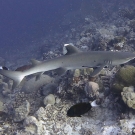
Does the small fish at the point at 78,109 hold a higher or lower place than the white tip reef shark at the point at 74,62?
lower

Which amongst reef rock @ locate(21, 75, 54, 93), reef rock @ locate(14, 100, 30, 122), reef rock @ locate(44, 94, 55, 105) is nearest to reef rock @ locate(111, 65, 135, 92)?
reef rock @ locate(44, 94, 55, 105)

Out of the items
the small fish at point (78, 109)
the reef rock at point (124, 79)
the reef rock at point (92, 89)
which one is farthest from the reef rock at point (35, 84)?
the small fish at point (78, 109)

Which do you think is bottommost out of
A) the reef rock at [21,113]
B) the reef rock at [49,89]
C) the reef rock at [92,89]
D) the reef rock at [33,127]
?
the reef rock at [33,127]

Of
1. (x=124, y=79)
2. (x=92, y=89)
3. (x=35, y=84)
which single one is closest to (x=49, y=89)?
(x=35, y=84)

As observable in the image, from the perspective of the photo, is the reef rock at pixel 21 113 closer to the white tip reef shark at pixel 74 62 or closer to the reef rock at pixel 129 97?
the white tip reef shark at pixel 74 62

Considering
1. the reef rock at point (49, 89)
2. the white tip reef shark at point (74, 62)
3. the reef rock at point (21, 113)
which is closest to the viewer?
the white tip reef shark at point (74, 62)

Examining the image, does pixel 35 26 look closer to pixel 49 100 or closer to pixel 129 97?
Answer: pixel 49 100

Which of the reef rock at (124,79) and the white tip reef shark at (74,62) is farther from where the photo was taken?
the white tip reef shark at (74,62)

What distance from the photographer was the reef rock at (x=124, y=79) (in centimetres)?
561

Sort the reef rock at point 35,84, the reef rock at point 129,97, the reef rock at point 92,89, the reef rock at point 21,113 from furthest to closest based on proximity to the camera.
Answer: the reef rock at point 35,84
the reef rock at point 21,113
the reef rock at point 92,89
the reef rock at point 129,97

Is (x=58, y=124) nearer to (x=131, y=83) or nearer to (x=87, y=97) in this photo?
(x=87, y=97)

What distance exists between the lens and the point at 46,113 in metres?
6.33

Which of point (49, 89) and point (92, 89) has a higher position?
point (49, 89)

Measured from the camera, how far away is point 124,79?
564 centimetres
